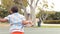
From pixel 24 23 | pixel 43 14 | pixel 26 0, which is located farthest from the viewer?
pixel 43 14

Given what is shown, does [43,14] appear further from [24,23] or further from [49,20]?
[24,23]

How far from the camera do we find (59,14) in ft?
137

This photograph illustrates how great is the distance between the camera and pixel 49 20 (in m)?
38.4

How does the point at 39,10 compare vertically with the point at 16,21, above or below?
above

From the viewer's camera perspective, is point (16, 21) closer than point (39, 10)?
Yes

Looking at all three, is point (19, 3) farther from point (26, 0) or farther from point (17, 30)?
point (17, 30)

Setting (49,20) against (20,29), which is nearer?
(20,29)

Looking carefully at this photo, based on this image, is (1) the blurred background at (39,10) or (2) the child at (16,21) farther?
(1) the blurred background at (39,10)

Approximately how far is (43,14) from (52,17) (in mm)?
4600

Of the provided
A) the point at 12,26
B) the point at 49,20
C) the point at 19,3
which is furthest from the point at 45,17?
the point at 12,26

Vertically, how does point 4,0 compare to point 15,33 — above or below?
above

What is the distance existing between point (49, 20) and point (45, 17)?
0.89 metres

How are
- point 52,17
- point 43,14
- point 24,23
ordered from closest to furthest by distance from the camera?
point 24,23 < point 43,14 < point 52,17

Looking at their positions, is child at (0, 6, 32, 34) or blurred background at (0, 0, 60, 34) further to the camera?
blurred background at (0, 0, 60, 34)
